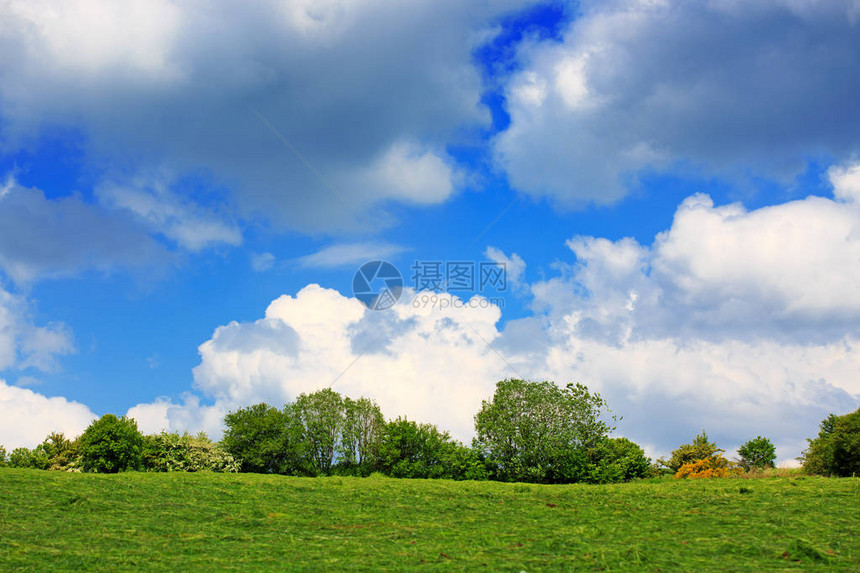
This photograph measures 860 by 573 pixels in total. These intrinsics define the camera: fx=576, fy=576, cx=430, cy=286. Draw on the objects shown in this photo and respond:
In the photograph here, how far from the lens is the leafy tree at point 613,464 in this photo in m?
38.5

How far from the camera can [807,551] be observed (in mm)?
8227

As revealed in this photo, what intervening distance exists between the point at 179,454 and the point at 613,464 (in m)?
29.4

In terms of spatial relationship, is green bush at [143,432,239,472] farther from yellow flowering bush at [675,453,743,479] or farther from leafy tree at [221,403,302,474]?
yellow flowering bush at [675,453,743,479]

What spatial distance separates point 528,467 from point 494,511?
26.8 m

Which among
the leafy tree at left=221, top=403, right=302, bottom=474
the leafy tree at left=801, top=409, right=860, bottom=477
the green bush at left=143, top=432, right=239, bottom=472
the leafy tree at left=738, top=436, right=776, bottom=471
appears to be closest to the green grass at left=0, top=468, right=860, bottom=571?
the leafy tree at left=801, top=409, right=860, bottom=477

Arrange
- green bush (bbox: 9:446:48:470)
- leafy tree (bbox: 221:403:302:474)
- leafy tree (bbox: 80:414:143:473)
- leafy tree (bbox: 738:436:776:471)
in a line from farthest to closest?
Answer: 1. leafy tree (bbox: 738:436:776:471)
2. leafy tree (bbox: 221:403:302:474)
3. green bush (bbox: 9:446:48:470)
4. leafy tree (bbox: 80:414:143:473)

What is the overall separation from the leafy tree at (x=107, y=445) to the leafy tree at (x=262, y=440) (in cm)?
814

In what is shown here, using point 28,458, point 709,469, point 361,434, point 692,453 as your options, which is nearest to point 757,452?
point 692,453

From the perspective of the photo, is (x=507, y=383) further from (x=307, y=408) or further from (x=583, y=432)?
(x=307, y=408)

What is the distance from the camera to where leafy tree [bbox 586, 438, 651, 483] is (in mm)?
38531

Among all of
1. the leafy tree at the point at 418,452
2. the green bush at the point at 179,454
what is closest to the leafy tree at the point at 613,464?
the leafy tree at the point at 418,452

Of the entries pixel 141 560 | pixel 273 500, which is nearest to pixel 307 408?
pixel 273 500

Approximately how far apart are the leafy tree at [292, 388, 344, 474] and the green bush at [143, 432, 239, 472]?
7.66 m

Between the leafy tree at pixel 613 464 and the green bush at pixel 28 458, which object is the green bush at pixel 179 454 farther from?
the leafy tree at pixel 613 464
